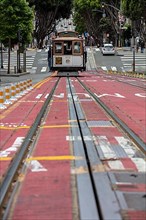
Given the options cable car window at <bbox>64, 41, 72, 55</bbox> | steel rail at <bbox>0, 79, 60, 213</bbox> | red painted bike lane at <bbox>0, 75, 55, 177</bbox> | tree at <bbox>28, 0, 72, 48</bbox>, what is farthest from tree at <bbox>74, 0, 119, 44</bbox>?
steel rail at <bbox>0, 79, 60, 213</bbox>

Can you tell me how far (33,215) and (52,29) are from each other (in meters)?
96.9

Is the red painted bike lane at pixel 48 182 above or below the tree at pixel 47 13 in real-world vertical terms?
below

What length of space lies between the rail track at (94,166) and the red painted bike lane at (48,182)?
4.5 inches

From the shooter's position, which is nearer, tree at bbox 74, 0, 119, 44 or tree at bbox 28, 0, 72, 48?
tree at bbox 28, 0, 72, 48

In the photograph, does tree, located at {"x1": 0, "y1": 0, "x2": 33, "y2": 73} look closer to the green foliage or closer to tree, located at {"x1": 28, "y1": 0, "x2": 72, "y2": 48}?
the green foliage

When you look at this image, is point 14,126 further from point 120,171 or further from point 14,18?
point 14,18

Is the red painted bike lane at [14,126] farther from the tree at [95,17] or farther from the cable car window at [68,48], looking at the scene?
the tree at [95,17]

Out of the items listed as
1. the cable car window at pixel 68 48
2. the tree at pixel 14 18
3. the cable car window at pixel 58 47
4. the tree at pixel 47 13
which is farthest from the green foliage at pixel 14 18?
the tree at pixel 47 13

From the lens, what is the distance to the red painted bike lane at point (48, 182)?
5.63 metres

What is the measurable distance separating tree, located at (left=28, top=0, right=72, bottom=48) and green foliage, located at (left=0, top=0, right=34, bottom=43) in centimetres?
3779

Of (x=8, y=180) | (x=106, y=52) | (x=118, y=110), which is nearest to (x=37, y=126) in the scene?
(x=118, y=110)

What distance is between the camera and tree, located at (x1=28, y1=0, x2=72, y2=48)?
91925mm

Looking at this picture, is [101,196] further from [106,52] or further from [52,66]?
[106,52]

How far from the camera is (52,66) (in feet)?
154
